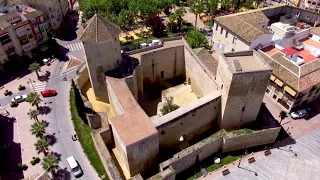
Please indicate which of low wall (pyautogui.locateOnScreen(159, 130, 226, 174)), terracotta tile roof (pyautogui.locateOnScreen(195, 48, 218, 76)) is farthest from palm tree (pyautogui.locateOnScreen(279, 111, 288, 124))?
terracotta tile roof (pyautogui.locateOnScreen(195, 48, 218, 76))

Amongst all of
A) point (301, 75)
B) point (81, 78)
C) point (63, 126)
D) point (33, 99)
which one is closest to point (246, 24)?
point (301, 75)

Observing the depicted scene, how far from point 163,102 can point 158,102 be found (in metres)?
1.22

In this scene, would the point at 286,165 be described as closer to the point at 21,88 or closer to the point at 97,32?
the point at 97,32

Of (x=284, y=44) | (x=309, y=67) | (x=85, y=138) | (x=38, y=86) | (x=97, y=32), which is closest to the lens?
(x=85, y=138)

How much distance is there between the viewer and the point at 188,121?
4609 centimetres

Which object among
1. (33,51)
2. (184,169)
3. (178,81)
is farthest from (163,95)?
(33,51)

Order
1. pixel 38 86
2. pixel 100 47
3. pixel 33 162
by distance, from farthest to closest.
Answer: pixel 38 86 < pixel 100 47 < pixel 33 162

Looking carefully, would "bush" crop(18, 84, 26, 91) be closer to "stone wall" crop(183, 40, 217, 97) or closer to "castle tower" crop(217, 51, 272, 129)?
"stone wall" crop(183, 40, 217, 97)

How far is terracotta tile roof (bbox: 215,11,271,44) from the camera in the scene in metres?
60.8

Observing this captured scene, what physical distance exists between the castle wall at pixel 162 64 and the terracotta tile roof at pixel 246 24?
1462 cm

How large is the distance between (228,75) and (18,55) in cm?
5205

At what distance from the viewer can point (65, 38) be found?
7744cm

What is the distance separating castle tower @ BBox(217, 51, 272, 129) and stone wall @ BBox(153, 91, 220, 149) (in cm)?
203

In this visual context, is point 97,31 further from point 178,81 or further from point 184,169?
point 184,169
